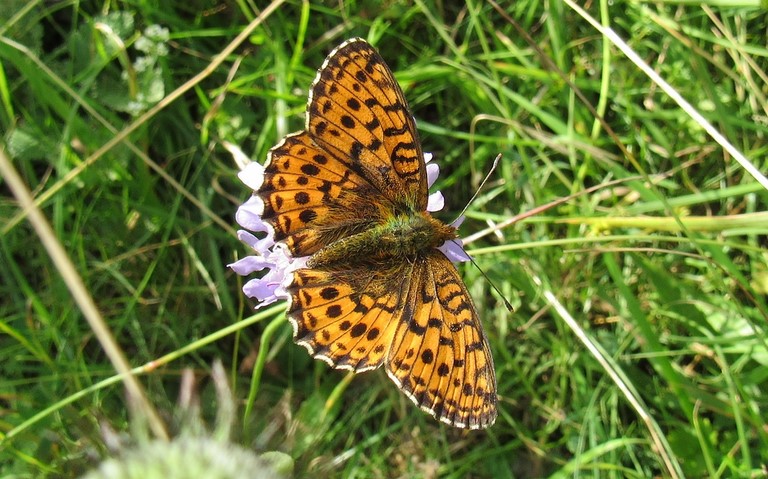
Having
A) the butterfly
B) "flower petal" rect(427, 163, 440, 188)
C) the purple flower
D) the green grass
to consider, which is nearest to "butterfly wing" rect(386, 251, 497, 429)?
the butterfly

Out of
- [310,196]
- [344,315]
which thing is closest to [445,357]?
[344,315]

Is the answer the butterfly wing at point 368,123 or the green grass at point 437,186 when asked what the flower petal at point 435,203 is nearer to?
the butterfly wing at point 368,123

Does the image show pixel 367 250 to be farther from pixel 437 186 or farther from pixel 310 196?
pixel 437 186

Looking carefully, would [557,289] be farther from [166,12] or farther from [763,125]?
[166,12]

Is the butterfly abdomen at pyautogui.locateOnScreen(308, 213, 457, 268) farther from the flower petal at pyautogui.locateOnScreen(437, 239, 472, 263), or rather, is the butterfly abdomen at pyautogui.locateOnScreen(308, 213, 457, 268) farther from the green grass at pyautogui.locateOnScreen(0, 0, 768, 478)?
the green grass at pyautogui.locateOnScreen(0, 0, 768, 478)

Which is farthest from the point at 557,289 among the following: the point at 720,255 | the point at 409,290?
the point at 409,290

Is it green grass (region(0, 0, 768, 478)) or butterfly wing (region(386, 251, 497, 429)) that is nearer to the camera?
butterfly wing (region(386, 251, 497, 429))
